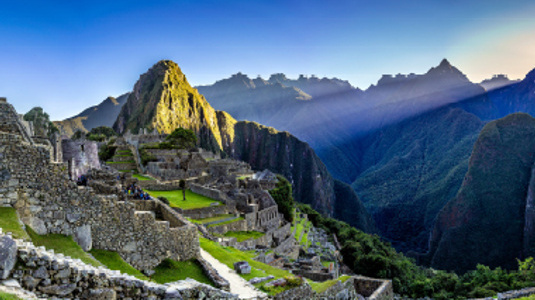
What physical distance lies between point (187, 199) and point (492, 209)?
470ft

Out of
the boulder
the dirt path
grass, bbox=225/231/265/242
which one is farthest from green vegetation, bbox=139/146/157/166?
the boulder

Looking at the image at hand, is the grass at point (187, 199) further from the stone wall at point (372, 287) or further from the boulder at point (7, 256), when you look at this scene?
the boulder at point (7, 256)

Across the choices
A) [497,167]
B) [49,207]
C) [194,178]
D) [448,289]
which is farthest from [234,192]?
[497,167]

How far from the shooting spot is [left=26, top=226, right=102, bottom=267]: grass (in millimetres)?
8047

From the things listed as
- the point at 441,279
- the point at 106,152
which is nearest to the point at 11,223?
the point at 441,279

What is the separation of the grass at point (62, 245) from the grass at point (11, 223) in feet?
1.71

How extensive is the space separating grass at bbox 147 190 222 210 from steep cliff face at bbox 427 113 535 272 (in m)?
109

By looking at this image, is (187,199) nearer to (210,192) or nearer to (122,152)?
(210,192)

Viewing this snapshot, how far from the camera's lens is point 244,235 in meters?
33.9

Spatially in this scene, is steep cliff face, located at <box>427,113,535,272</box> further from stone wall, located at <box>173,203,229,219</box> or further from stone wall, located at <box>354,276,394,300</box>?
stone wall, located at <box>354,276,394,300</box>

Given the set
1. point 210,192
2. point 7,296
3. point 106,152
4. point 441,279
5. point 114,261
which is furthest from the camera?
Answer: point 106,152

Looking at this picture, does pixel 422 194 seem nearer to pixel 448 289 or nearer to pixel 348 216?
pixel 348 216

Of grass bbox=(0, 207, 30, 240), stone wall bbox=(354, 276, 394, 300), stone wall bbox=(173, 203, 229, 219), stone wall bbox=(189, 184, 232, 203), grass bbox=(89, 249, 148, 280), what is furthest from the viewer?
stone wall bbox=(189, 184, 232, 203)

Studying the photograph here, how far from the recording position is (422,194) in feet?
584
